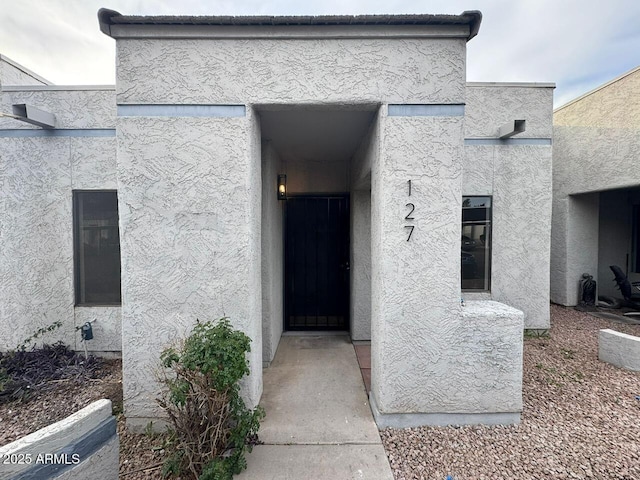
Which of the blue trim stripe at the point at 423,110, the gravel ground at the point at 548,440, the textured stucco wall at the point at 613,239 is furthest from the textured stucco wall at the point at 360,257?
the textured stucco wall at the point at 613,239

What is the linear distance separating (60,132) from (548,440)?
11381 millimetres

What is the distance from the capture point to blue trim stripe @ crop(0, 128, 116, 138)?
6.21 metres

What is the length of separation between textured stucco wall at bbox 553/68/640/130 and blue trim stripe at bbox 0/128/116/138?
1541 centimetres

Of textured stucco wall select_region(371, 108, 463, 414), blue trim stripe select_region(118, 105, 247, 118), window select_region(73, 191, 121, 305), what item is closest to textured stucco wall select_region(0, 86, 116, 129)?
window select_region(73, 191, 121, 305)

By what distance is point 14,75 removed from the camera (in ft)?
21.7

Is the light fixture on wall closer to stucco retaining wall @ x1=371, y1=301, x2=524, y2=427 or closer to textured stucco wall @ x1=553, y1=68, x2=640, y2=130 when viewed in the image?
stucco retaining wall @ x1=371, y1=301, x2=524, y2=427

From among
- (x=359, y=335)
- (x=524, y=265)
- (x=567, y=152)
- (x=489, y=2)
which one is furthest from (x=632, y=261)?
(x=359, y=335)

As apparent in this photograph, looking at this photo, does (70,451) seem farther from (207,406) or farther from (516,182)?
(516,182)

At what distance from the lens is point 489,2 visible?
704 cm

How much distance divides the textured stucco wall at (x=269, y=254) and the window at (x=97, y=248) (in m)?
3.87

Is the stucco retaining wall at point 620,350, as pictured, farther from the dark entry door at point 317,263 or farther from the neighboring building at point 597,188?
the dark entry door at point 317,263

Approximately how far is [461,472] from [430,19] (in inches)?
251

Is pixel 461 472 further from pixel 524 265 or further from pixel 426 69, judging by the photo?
pixel 524 265

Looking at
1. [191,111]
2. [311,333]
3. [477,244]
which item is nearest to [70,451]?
[191,111]
